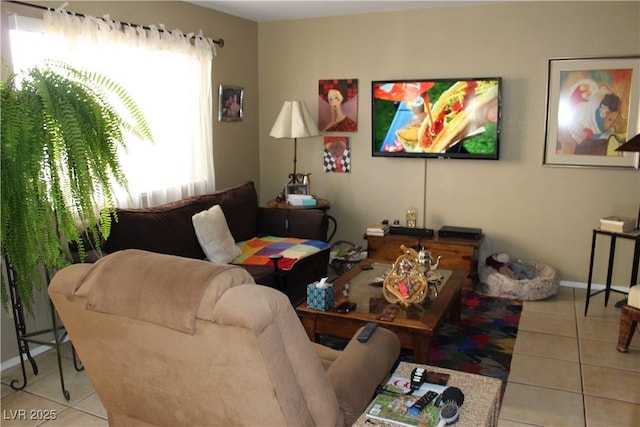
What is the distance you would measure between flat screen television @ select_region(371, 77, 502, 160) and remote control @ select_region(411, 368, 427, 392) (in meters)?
3.21

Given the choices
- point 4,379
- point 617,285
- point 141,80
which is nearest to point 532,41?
point 617,285

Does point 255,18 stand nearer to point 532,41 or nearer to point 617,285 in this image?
point 532,41

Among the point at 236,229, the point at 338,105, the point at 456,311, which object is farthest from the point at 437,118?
the point at 236,229

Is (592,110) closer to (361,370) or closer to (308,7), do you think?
(308,7)

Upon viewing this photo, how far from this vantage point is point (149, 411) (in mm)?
1897

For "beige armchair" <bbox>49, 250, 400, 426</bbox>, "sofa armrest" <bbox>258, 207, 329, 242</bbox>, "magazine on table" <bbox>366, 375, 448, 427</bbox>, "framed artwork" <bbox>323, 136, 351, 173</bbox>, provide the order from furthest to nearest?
"framed artwork" <bbox>323, 136, 351, 173</bbox> → "sofa armrest" <bbox>258, 207, 329, 242</bbox> → "magazine on table" <bbox>366, 375, 448, 427</bbox> → "beige armchair" <bbox>49, 250, 400, 426</bbox>

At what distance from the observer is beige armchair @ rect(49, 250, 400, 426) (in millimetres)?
1517

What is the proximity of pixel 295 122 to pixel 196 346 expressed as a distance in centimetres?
370

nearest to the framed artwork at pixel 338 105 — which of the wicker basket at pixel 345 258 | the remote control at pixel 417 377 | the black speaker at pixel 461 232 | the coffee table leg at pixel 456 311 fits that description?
the wicker basket at pixel 345 258

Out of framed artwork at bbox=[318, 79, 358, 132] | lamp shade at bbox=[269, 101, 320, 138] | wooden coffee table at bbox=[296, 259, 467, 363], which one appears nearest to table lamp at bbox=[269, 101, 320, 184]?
lamp shade at bbox=[269, 101, 320, 138]

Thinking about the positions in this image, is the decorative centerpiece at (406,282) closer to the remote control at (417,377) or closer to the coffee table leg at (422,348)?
the coffee table leg at (422,348)

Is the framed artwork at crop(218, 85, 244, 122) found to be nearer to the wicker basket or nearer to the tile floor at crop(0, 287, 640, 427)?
the wicker basket

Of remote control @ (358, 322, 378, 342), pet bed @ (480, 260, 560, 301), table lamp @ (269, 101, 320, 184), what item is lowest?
pet bed @ (480, 260, 560, 301)

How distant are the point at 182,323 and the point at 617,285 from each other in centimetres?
434
